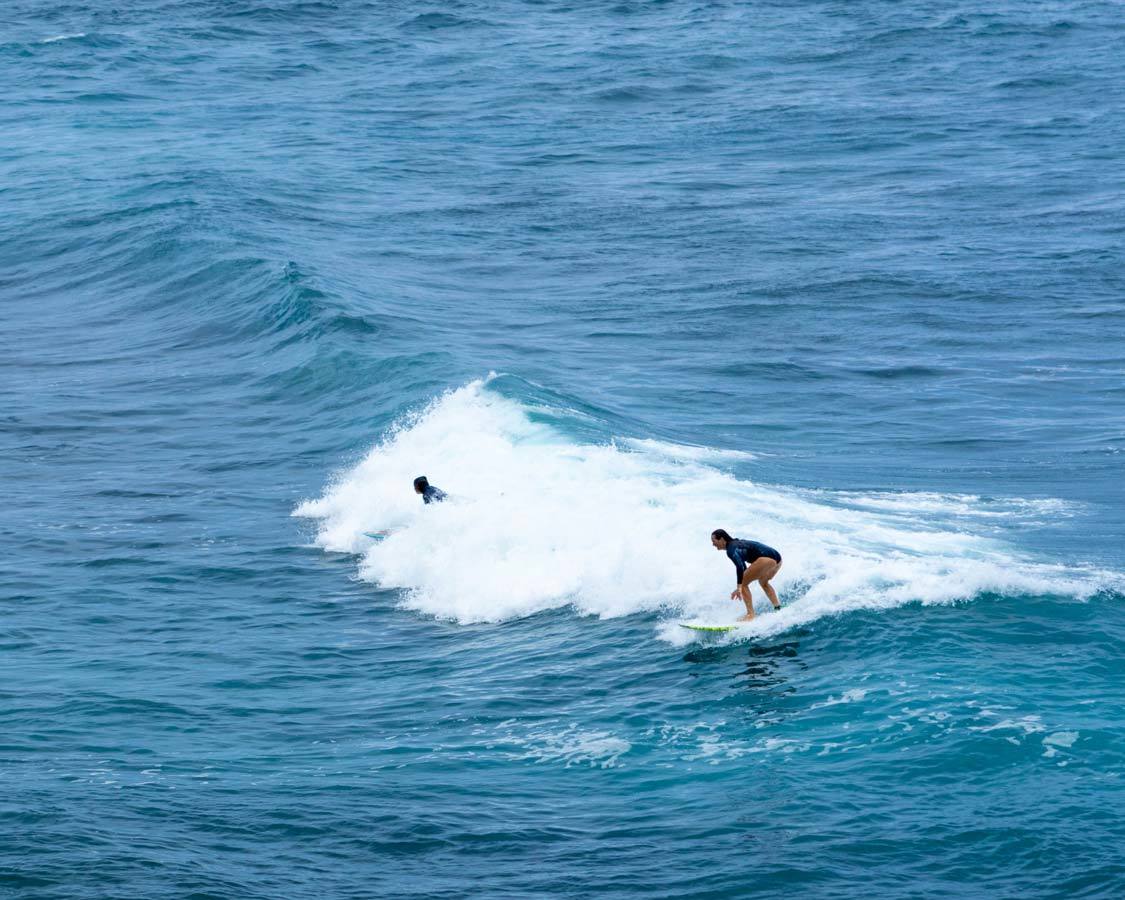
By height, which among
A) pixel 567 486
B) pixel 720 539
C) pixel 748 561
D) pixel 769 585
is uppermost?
Result: pixel 720 539

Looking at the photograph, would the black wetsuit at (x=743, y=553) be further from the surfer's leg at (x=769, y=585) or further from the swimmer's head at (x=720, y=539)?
the surfer's leg at (x=769, y=585)

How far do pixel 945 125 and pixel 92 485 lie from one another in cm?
3614

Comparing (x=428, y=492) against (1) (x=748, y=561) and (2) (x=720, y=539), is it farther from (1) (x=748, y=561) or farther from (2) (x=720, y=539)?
(1) (x=748, y=561)

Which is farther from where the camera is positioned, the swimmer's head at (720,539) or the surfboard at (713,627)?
the surfboard at (713,627)

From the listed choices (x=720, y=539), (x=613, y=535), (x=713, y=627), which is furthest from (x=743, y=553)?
(x=613, y=535)

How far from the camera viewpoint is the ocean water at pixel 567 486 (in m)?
15.4

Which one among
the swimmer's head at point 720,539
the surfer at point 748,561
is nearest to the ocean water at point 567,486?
the surfer at point 748,561

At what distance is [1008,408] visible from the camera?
30.3 metres

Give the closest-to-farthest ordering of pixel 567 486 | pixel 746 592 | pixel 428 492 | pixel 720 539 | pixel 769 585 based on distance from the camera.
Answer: pixel 720 539, pixel 746 592, pixel 769 585, pixel 428 492, pixel 567 486

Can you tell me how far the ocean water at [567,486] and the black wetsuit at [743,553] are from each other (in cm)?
85

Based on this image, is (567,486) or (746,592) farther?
(567,486)

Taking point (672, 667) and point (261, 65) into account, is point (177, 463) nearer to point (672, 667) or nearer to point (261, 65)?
point (672, 667)

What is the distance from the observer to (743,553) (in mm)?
19719

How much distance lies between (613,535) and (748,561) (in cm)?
387
